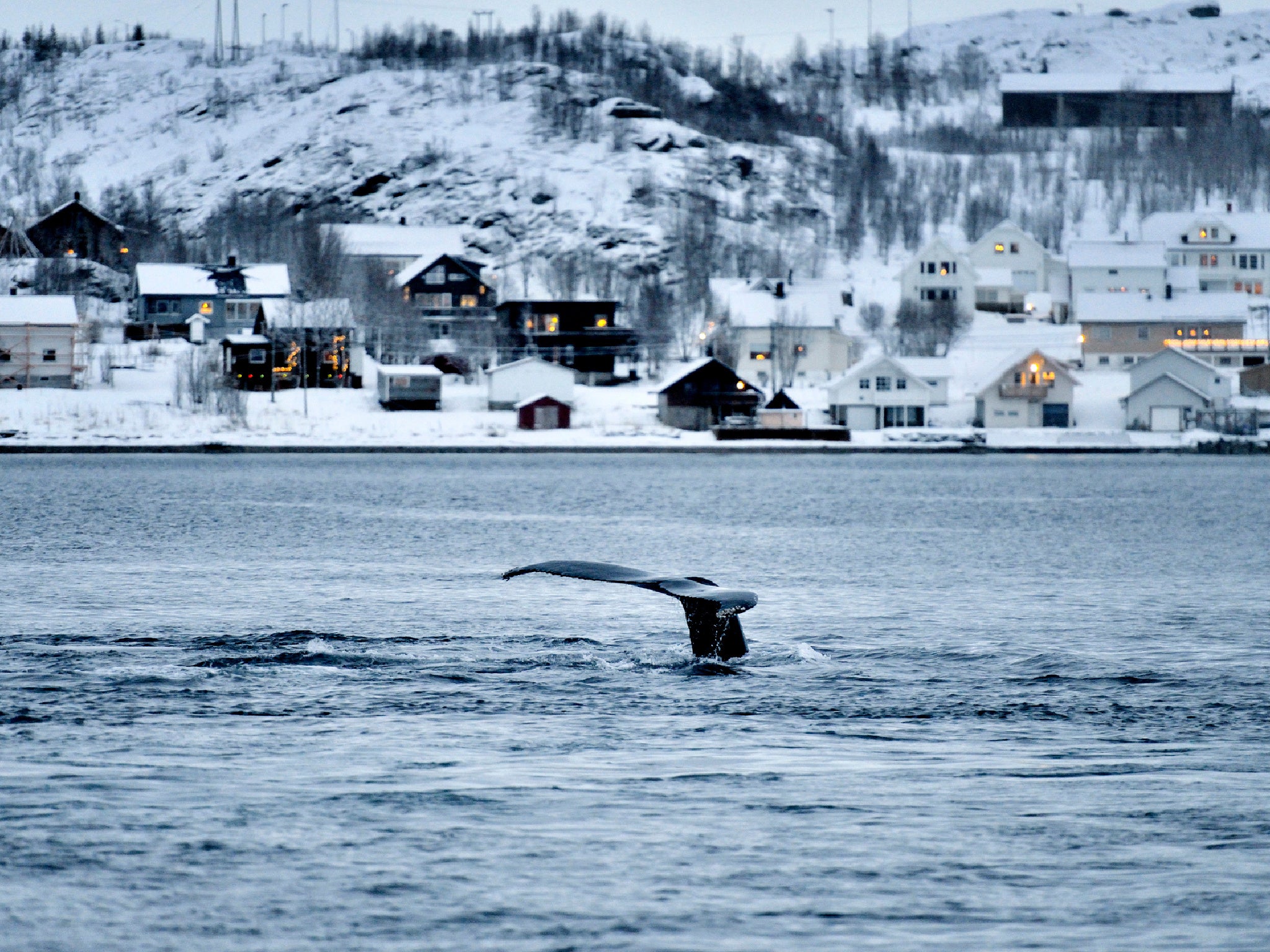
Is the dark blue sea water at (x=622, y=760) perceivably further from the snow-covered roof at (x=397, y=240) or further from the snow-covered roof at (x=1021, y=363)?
the snow-covered roof at (x=397, y=240)

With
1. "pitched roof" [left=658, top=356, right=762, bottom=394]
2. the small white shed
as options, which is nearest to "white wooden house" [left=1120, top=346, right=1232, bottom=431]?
"pitched roof" [left=658, top=356, right=762, bottom=394]

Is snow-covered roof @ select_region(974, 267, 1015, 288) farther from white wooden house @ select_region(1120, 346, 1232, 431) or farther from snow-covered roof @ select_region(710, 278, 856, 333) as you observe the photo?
white wooden house @ select_region(1120, 346, 1232, 431)

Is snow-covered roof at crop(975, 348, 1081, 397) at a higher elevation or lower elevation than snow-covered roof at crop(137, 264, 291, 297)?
lower

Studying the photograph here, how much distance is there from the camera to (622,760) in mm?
16266

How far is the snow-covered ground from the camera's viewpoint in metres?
95.5

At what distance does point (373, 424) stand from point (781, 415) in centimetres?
2433

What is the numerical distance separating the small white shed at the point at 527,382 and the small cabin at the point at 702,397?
19.0 ft

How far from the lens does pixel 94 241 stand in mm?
148125

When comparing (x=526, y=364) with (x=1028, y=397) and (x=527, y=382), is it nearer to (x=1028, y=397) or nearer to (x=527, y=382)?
(x=527, y=382)

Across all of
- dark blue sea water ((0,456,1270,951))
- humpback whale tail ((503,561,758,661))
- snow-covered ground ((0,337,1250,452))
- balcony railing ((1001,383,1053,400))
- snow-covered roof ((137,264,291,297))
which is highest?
snow-covered roof ((137,264,291,297))

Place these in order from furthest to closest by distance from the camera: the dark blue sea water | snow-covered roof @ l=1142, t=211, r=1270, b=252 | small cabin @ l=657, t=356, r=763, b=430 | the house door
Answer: snow-covered roof @ l=1142, t=211, r=1270, b=252
the house door
small cabin @ l=657, t=356, r=763, b=430
the dark blue sea water

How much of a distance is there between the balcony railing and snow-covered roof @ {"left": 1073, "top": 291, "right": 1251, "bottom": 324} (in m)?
21.2

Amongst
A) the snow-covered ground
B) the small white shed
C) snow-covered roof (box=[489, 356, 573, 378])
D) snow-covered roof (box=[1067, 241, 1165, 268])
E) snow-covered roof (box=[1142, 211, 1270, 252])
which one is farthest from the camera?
snow-covered roof (box=[1142, 211, 1270, 252])

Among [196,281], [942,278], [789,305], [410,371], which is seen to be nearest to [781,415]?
[789,305]
